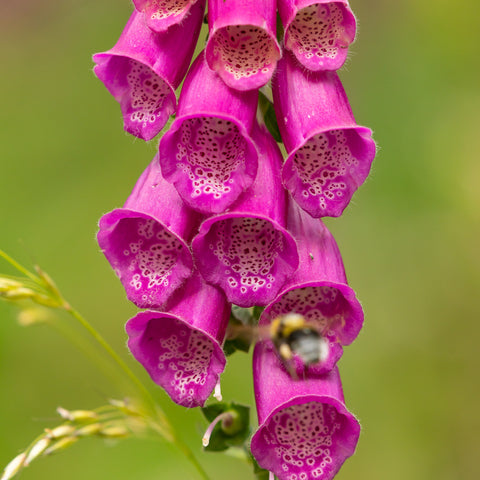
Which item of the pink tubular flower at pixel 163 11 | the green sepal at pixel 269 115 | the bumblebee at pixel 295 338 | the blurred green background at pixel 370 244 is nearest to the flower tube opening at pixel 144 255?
the bumblebee at pixel 295 338

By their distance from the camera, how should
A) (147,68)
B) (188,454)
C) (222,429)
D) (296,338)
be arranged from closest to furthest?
1. (296,338)
2. (147,68)
3. (222,429)
4. (188,454)

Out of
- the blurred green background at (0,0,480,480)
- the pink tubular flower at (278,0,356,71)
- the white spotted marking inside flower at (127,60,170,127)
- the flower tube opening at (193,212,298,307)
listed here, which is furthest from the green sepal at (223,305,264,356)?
the blurred green background at (0,0,480,480)

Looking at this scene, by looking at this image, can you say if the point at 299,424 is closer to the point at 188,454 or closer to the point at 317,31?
the point at 188,454

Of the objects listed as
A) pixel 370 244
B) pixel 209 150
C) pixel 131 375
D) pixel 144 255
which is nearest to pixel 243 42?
pixel 209 150

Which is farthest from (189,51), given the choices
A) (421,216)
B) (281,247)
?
(421,216)

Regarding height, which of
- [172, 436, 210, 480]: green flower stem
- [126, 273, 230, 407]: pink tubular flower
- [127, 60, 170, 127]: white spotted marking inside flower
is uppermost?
[127, 60, 170, 127]: white spotted marking inside flower

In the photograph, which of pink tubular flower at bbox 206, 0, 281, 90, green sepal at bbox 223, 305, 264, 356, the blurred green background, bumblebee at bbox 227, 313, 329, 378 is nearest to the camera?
bumblebee at bbox 227, 313, 329, 378

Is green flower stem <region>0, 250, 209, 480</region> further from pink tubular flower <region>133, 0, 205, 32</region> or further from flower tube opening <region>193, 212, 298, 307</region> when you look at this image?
pink tubular flower <region>133, 0, 205, 32</region>
